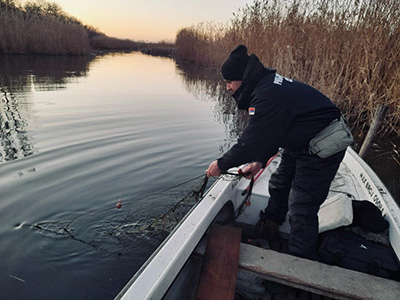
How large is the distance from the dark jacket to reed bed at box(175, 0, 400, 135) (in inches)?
188

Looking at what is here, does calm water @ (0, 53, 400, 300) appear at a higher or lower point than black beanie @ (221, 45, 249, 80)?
lower

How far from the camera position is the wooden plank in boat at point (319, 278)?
5.00 ft

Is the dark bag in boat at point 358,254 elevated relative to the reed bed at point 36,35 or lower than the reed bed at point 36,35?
lower

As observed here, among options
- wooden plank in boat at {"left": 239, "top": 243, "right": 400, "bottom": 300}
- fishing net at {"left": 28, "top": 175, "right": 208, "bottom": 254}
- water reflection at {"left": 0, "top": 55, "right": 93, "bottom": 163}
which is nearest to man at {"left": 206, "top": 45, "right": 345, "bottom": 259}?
→ wooden plank in boat at {"left": 239, "top": 243, "right": 400, "bottom": 300}

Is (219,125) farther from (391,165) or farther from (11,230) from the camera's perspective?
(11,230)

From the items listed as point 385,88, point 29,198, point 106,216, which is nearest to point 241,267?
point 106,216

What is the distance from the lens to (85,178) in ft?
13.2

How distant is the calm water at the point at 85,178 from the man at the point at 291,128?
158cm

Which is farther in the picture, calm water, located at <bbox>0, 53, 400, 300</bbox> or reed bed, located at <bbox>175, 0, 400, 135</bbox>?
reed bed, located at <bbox>175, 0, 400, 135</bbox>

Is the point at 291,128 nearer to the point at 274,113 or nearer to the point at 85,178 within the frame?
the point at 274,113

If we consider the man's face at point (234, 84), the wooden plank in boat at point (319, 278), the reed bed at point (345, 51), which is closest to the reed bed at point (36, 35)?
the reed bed at point (345, 51)

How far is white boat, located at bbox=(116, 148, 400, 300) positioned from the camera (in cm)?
137

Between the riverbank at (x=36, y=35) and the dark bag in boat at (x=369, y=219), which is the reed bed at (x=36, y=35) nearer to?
the riverbank at (x=36, y=35)

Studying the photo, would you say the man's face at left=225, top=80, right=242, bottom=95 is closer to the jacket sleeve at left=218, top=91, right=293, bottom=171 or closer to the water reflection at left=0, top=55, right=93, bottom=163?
the jacket sleeve at left=218, top=91, right=293, bottom=171
